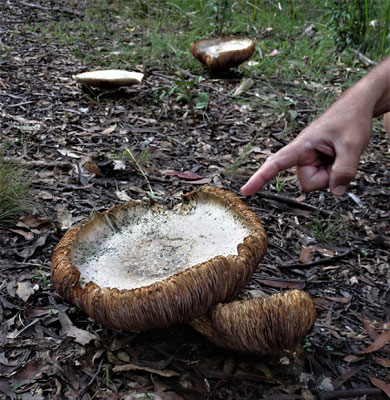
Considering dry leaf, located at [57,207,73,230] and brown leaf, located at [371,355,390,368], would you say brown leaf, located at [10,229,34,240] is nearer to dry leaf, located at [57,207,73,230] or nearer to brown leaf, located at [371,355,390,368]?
dry leaf, located at [57,207,73,230]

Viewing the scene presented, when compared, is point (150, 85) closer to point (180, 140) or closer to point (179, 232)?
point (180, 140)

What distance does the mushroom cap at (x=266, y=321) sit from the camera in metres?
1.67

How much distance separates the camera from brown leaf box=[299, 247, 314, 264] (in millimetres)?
2695

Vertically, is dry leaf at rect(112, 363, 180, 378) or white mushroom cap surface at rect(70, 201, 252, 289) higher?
white mushroom cap surface at rect(70, 201, 252, 289)

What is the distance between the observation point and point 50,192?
3.04 meters

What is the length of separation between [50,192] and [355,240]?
7.10 ft

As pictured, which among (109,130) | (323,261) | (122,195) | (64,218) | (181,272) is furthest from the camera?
(109,130)

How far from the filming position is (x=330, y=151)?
2.22 meters

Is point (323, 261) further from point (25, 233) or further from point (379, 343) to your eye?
point (25, 233)

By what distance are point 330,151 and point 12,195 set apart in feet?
6.43

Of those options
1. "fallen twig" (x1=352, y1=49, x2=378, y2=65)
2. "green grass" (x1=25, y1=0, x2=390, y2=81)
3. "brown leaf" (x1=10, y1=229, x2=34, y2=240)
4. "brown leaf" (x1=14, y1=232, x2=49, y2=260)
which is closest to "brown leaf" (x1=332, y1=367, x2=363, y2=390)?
"brown leaf" (x1=14, y1=232, x2=49, y2=260)

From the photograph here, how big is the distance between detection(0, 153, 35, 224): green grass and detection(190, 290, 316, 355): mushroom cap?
1556 mm

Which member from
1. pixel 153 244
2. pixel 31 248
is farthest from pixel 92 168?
pixel 153 244

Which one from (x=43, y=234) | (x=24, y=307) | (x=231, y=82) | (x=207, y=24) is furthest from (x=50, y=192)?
(x=207, y=24)
